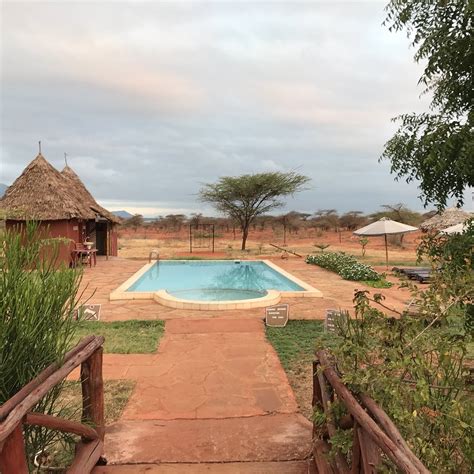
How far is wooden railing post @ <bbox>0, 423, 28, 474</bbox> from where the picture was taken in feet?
5.70

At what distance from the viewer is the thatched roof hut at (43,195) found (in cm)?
1413

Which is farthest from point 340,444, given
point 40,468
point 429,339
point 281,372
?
point 281,372

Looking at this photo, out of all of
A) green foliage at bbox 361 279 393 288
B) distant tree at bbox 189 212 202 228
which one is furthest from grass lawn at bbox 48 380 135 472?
distant tree at bbox 189 212 202 228

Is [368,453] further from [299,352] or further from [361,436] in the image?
[299,352]

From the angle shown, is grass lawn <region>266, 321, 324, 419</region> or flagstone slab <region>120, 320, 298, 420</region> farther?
grass lawn <region>266, 321, 324, 419</region>

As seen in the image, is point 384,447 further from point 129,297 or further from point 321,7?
point 129,297

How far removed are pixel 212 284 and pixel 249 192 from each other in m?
9.89

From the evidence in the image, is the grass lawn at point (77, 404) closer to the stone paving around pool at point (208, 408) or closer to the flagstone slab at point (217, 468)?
the stone paving around pool at point (208, 408)

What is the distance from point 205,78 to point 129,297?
1018 cm

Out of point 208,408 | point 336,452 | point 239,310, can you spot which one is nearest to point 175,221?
point 239,310

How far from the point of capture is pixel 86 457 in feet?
8.77

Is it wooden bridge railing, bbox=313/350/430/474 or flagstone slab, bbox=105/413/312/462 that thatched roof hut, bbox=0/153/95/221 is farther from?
wooden bridge railing, bbox=313/350/430/474

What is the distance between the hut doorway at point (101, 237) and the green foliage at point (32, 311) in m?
17.5

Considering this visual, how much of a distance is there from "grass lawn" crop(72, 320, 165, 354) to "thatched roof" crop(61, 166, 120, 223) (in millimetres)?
11161
